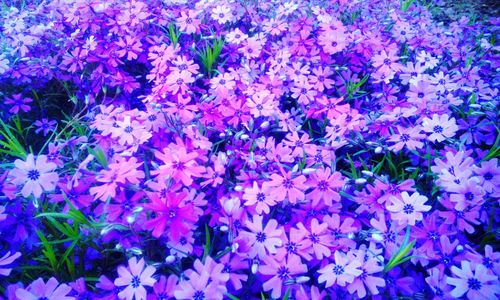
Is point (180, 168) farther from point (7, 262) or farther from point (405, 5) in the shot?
point (405, 5)

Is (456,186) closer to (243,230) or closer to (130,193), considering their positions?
(243,230)

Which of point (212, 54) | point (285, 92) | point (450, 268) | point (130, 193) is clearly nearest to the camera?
point (450, 268)

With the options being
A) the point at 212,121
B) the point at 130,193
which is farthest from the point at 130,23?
the point at 130,193

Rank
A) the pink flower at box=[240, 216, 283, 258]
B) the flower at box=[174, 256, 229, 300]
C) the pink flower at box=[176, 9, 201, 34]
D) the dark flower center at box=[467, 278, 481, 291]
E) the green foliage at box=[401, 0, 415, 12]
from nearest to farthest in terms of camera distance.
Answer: the flower at box=[174, 256, 229, 300] → the dark flower center at box=[467, 278, 481, 291] → the pink flower at box=[240, 216, 283, 258] → the pink flower at box=[176, 9, 201, 34] → the green foliage at box=[401, 0, 415, 12]

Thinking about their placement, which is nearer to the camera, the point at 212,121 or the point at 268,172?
the point at 268,172

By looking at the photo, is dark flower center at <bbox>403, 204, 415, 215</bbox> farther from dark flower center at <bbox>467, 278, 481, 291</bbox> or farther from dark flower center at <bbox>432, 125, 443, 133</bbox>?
dark flower center at <bbox>432, 125, 443, 133</bbox>

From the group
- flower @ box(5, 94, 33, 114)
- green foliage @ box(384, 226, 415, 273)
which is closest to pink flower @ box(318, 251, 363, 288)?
green foliage @ box(384, 226, 415, 273)

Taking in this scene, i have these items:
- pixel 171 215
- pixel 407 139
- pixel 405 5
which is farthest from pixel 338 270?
pixel 405 5
